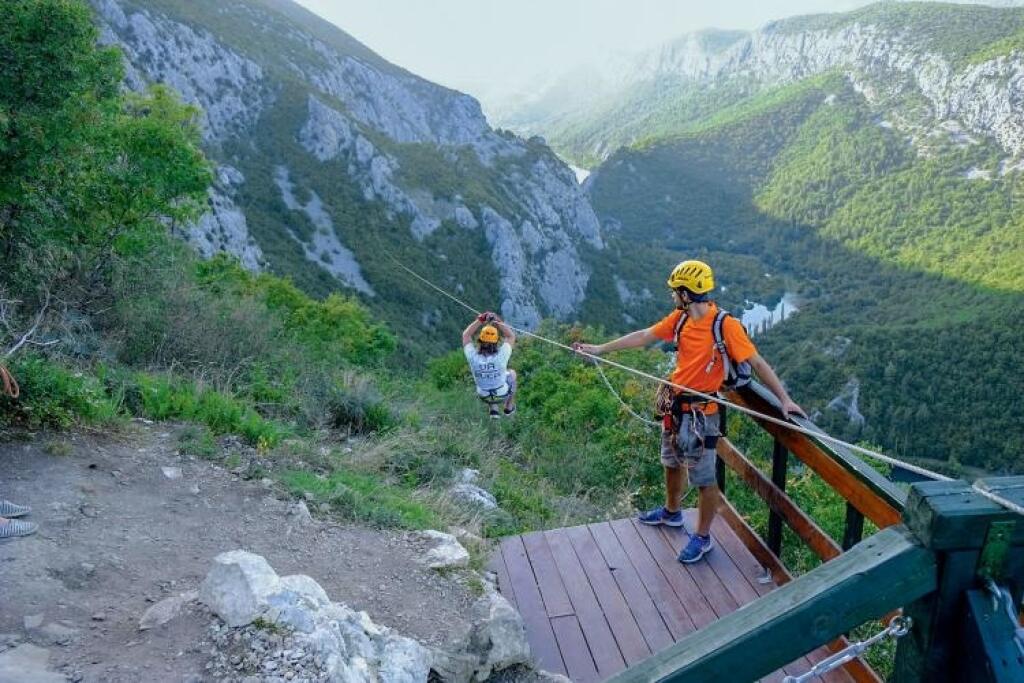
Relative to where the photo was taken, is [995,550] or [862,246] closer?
[995,550]

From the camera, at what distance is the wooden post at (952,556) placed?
1.11 meters

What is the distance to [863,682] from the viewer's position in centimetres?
276

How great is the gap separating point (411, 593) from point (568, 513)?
2487mm

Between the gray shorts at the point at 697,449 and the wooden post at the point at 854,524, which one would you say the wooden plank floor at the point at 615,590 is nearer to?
the gray shorts at the point at 697,449

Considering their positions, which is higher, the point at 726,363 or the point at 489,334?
the point at 726,363

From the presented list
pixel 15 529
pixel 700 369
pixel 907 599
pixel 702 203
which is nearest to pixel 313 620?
pixel 15 529

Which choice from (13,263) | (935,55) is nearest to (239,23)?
(13,263)

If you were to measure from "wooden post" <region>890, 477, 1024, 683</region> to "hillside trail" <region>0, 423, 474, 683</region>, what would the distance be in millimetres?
2333

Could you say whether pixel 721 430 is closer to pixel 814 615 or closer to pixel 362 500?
pixel 362 500

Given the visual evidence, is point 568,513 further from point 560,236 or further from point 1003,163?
point 1003,163

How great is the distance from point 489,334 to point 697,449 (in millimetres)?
3468

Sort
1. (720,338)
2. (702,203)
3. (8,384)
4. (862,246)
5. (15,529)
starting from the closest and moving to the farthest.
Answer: (15,529) < (720,338) < (8,384) < (862,246) < (702,203)

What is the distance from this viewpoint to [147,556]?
350 centimetres

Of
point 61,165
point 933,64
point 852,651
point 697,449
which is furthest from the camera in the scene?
point 933,64
